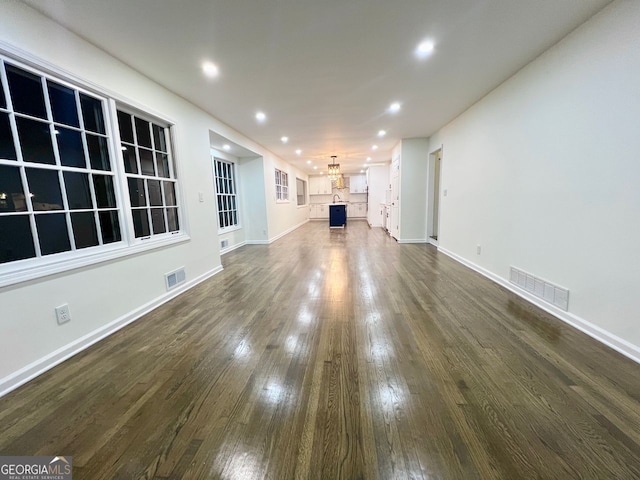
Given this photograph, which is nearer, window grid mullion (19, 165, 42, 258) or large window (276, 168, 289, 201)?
window grid mullion (19, 165, 42, 258)

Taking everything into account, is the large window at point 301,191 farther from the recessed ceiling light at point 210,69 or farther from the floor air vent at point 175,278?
the recessed ceiling light at point 210,69

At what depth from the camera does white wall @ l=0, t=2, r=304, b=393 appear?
1.68 m

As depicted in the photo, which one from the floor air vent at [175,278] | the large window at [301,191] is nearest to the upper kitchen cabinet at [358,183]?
the large window at [301,191]

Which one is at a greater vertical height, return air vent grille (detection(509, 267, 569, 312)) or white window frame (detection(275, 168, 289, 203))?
white window frame (detection(275, 168, 289, 203))

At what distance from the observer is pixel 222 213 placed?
5.73 metres

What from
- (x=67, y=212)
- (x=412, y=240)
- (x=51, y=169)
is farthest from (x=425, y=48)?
(x=412, y=240)

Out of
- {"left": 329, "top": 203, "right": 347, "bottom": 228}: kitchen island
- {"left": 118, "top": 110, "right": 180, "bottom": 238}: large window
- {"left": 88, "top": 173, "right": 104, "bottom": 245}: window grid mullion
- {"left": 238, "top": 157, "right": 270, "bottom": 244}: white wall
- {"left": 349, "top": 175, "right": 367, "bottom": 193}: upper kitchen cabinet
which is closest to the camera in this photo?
{"left": 88, "top": 173, "right": 104, "bottom": 245}: window grid mullion

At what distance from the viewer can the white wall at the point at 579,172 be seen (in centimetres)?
178

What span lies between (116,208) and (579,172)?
13.9ft

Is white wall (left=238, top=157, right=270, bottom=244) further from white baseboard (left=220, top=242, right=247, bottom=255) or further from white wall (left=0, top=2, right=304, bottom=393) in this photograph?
white wall (left=0, top=2, right=304, bottom=393)

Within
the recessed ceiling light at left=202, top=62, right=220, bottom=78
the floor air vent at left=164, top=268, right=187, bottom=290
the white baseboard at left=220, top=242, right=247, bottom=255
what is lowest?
the white baseboard at left=220, top=242, right=247, bottom=255

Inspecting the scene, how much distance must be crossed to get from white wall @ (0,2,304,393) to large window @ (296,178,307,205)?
7.08 m

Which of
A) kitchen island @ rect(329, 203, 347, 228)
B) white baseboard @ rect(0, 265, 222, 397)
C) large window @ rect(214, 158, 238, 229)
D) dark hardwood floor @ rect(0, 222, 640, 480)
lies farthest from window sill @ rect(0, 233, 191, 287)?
kitchen island @ rect(329, 203, 347, 228)

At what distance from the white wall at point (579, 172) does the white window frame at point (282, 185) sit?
5.61m
